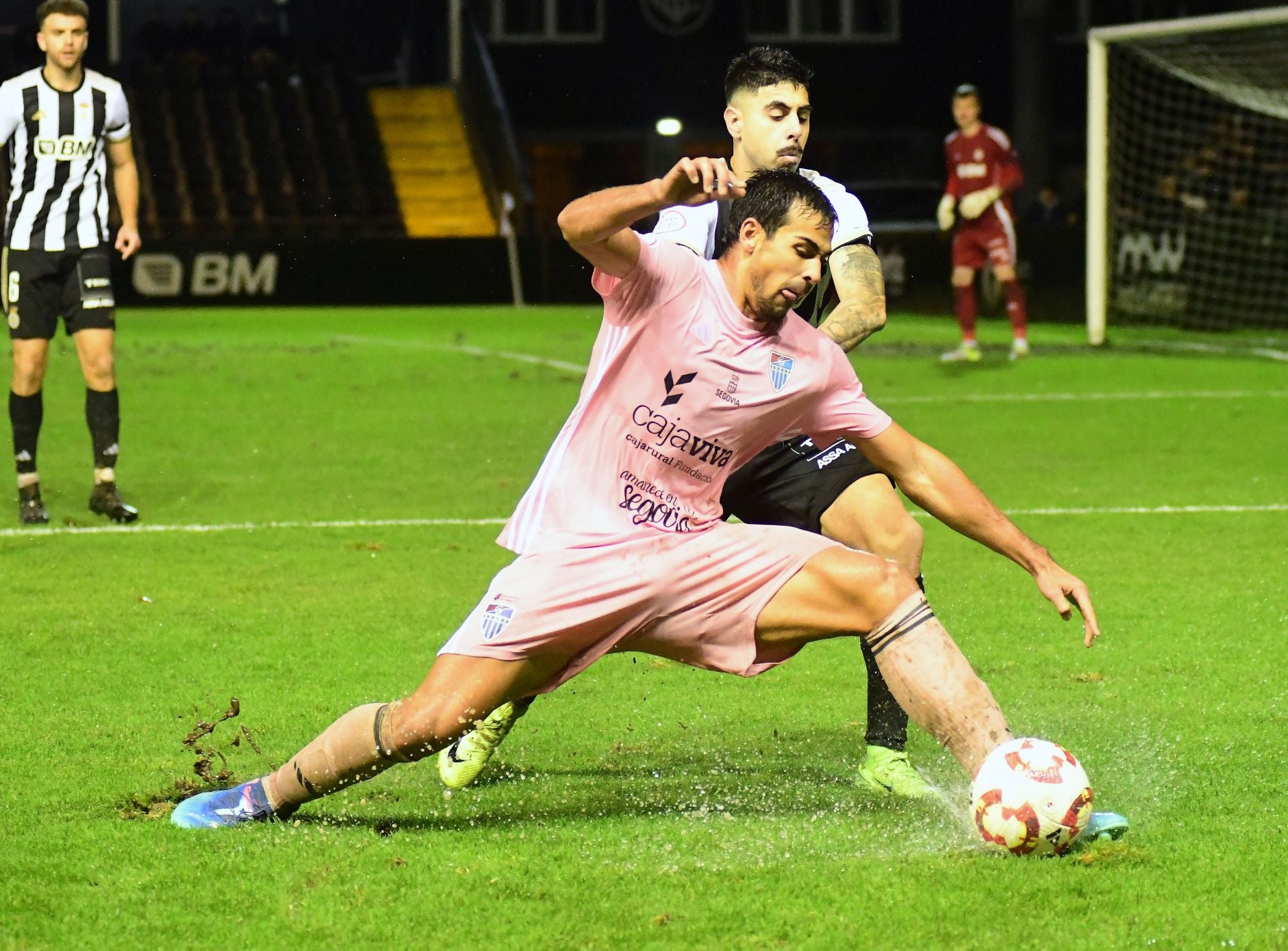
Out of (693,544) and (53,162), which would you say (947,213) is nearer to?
(53,162)

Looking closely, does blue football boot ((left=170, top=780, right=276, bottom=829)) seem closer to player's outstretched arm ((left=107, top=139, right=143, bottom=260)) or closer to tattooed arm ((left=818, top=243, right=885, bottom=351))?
tattooed arm ((left=818, top=243, right=885, bottom=351))

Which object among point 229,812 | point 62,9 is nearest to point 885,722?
point 229,812

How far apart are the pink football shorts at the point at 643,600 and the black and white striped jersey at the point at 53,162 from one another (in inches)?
195

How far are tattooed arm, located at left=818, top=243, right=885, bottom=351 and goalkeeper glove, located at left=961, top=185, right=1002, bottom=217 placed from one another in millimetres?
10550

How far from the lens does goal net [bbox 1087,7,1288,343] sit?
1681 centimetres

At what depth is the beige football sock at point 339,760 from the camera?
153 inches

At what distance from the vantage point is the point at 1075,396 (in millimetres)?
13312

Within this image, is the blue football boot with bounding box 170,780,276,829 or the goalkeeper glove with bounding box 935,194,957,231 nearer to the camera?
the blue football boot with bounding box 170,780,276,829

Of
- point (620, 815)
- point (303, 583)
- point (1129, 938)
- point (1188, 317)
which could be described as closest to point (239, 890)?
point (620, 815)

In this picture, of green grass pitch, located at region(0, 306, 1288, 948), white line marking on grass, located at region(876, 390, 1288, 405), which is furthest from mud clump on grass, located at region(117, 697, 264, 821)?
white line marking on grass, located at region(876, 390, 1288, 405)

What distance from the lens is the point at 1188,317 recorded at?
776 inches

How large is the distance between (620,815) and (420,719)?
1.95 feet

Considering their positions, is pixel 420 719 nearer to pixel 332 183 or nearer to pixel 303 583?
pixel 303 583

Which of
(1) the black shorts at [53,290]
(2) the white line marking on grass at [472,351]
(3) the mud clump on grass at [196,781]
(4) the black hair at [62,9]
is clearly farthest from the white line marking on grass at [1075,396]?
(3) the mud clump on grass at [196,781]
